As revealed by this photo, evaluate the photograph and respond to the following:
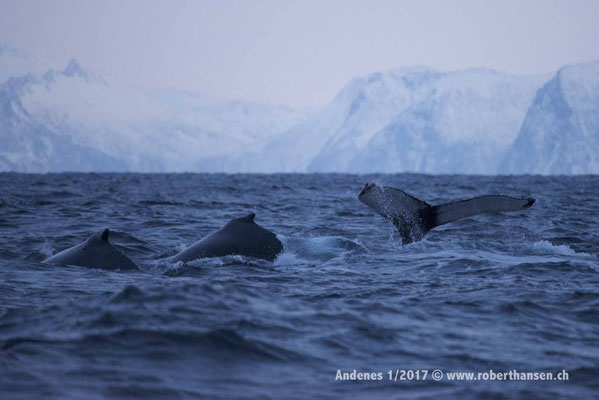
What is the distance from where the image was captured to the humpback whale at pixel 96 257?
370 inches

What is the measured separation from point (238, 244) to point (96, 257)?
1.90 meters

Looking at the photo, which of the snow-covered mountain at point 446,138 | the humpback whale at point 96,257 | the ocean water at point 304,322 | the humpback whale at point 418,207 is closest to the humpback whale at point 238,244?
the ocean water at point 304,322

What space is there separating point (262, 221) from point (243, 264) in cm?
764

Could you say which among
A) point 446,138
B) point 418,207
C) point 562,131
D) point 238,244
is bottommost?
point 238,244

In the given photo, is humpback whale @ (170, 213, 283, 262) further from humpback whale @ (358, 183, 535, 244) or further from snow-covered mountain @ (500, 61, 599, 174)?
snow-covered mountain @ (500, 61, 599, 174)

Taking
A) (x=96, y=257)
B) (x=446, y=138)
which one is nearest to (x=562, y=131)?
(x=446, y=138)

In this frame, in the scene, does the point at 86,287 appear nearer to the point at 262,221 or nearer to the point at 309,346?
the point at 309,346

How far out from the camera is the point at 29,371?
15.3 feet

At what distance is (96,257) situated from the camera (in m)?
9.53

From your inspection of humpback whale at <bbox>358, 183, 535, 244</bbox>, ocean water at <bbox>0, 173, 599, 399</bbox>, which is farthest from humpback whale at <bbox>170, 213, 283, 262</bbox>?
humpback whale at <bbox>358, 183, 535, 244</bbox>

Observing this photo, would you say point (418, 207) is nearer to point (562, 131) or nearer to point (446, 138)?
point (562, 131)

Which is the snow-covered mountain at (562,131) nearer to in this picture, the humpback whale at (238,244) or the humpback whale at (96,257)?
the humpback whale at (238,244)

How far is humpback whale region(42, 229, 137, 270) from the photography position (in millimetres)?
9406

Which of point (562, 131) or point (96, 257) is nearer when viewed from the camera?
point (96, 257)
